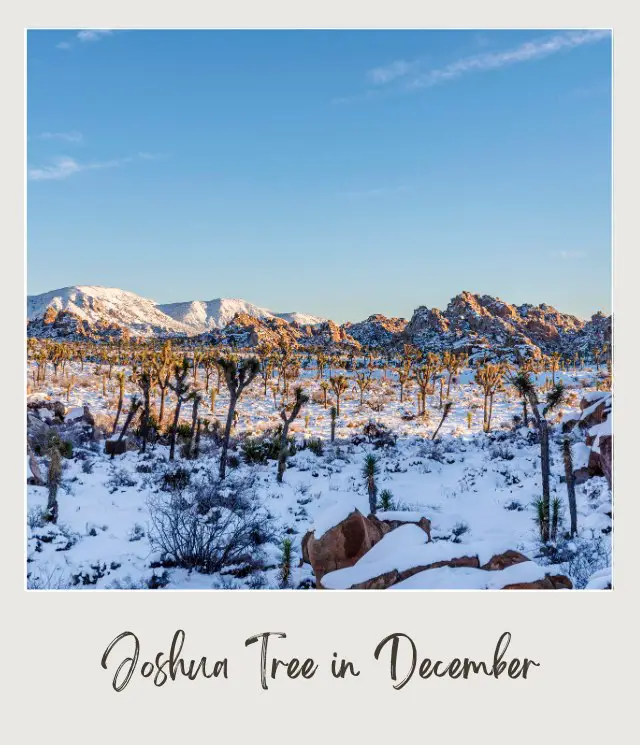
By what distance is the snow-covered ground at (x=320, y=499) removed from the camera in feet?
27.8

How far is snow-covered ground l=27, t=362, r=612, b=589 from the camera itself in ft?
27.8

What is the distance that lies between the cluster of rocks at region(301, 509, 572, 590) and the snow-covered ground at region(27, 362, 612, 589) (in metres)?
0.25

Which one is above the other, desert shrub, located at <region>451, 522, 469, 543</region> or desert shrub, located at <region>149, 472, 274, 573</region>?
desert shrub, located at <region>149, 472, 274, 573</region>

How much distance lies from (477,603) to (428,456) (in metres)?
17.1

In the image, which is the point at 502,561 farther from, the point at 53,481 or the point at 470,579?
the point at 53,481

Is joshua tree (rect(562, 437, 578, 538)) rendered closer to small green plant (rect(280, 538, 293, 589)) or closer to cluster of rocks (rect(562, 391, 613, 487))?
cluster of rocks (rect(562, 391, 613, 487))

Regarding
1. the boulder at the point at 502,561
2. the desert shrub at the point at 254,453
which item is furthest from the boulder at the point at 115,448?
the boulder at the point at 502,561

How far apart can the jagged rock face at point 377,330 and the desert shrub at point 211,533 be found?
94354 millimetres

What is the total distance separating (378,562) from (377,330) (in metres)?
119

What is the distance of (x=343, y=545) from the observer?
294 inches

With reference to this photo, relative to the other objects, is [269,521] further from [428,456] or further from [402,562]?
[428,456]

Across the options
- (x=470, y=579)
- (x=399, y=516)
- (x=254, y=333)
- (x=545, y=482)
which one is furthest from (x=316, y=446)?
(x=254, y=333)

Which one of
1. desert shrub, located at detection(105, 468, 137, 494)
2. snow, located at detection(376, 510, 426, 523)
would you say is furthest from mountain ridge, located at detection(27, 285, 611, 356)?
snow, located at detection(376, 510, 426, 523)

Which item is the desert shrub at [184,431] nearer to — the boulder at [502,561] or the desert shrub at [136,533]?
the desert shrub at [136,533]
